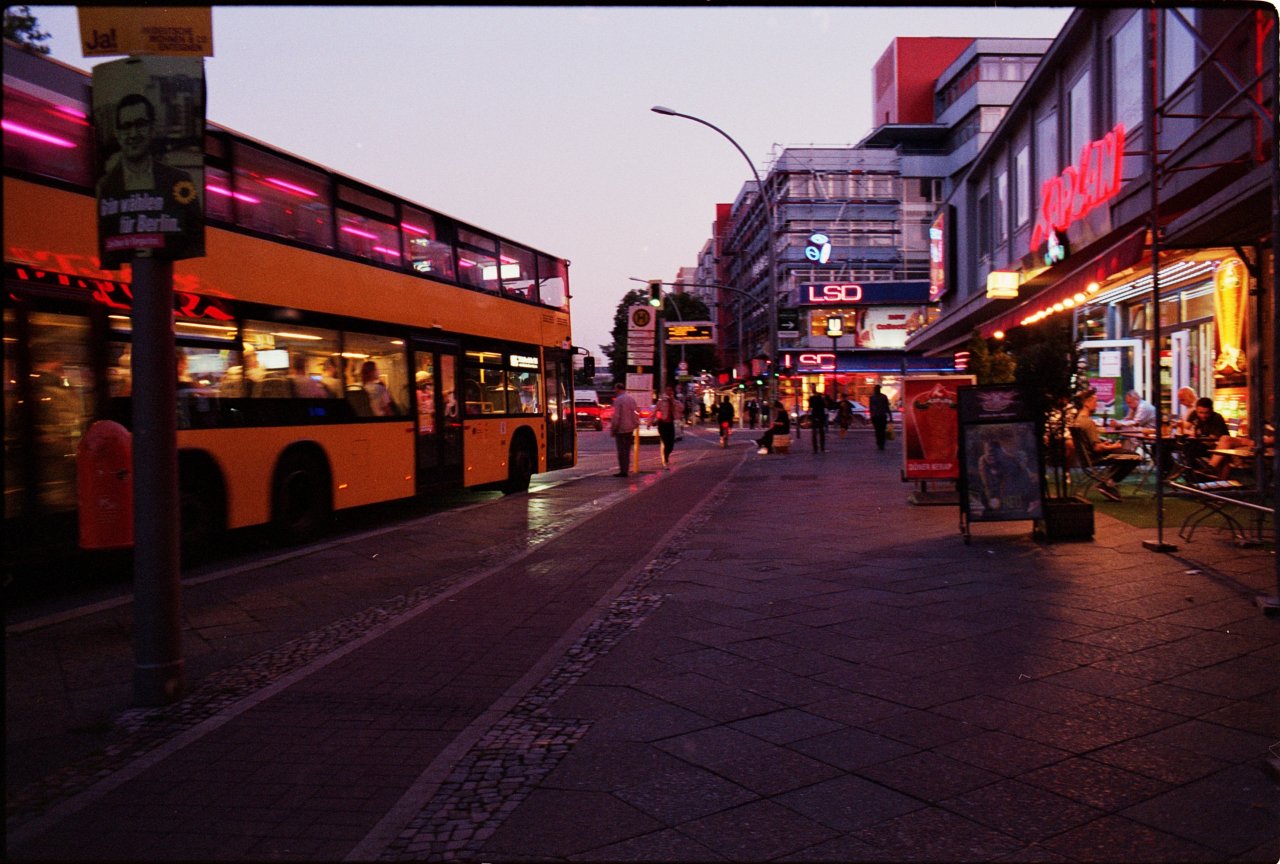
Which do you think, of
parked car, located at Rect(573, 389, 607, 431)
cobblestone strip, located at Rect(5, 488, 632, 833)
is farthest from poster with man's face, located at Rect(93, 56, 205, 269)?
parked car, located at Rect(573, 389, 607, 431)

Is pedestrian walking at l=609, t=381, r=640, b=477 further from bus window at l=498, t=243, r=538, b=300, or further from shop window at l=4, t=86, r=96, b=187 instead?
shop window at l=4, t=86, r=96, b=187

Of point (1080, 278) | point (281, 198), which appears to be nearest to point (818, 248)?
point (1080, 278)

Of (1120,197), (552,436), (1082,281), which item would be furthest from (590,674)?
(1120,197)

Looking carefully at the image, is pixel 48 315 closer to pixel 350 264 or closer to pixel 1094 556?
pixel 350 264

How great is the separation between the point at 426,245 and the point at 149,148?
876 cm

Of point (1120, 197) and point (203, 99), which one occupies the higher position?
point (1120, 197)

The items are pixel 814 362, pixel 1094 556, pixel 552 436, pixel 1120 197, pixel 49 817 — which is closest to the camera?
pixel 49 817

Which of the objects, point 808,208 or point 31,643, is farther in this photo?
point 808,208

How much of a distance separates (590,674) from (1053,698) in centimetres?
230

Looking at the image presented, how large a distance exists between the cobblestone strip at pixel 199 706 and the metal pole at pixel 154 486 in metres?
0.21

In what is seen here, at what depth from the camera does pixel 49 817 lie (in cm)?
351

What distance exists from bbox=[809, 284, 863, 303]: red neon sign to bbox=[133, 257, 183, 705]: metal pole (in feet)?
194

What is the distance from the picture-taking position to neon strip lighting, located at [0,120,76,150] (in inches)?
283

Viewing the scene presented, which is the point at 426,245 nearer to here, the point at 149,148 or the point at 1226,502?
the point at 149,148
